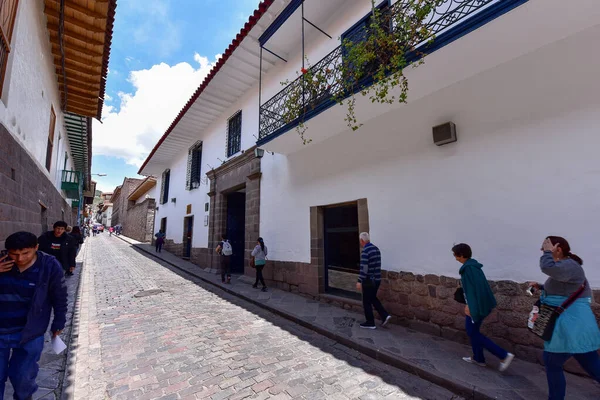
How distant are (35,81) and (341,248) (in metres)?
8.26

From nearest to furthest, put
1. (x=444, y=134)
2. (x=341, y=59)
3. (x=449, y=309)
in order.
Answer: (x=449, y=309)
(x=444, y=134)
(x=341, y=59)

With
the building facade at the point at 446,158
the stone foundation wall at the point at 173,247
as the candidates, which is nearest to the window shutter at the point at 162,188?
the stone foundation wall at the point at 173,247

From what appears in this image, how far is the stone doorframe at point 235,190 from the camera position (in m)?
8.75

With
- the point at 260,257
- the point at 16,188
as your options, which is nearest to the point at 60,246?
the point at 16,188

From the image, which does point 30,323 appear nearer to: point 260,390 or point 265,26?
point 260,390

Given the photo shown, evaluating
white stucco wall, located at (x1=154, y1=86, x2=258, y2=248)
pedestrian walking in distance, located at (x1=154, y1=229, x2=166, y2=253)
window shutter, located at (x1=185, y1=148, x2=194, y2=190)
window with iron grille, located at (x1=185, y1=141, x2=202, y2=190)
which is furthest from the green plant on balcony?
pedestrian walking in distance, located at (x1=154, y1=229, x2=166, y2=253)

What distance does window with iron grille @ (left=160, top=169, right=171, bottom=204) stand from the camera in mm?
17391

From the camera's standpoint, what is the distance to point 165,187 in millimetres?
17766

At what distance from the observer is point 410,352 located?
3.61 metres

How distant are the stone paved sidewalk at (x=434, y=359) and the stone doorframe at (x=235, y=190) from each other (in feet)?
11.2

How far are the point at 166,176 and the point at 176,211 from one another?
4071mm

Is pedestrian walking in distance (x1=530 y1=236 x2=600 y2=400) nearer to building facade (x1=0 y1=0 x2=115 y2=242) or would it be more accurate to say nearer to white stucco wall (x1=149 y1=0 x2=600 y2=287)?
white stucco wall (x1=149 y1=0 x2=600 y2=287)

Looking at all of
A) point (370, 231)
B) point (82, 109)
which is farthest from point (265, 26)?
point (82, 109)

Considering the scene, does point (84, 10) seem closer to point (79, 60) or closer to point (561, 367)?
point (79, 60)
